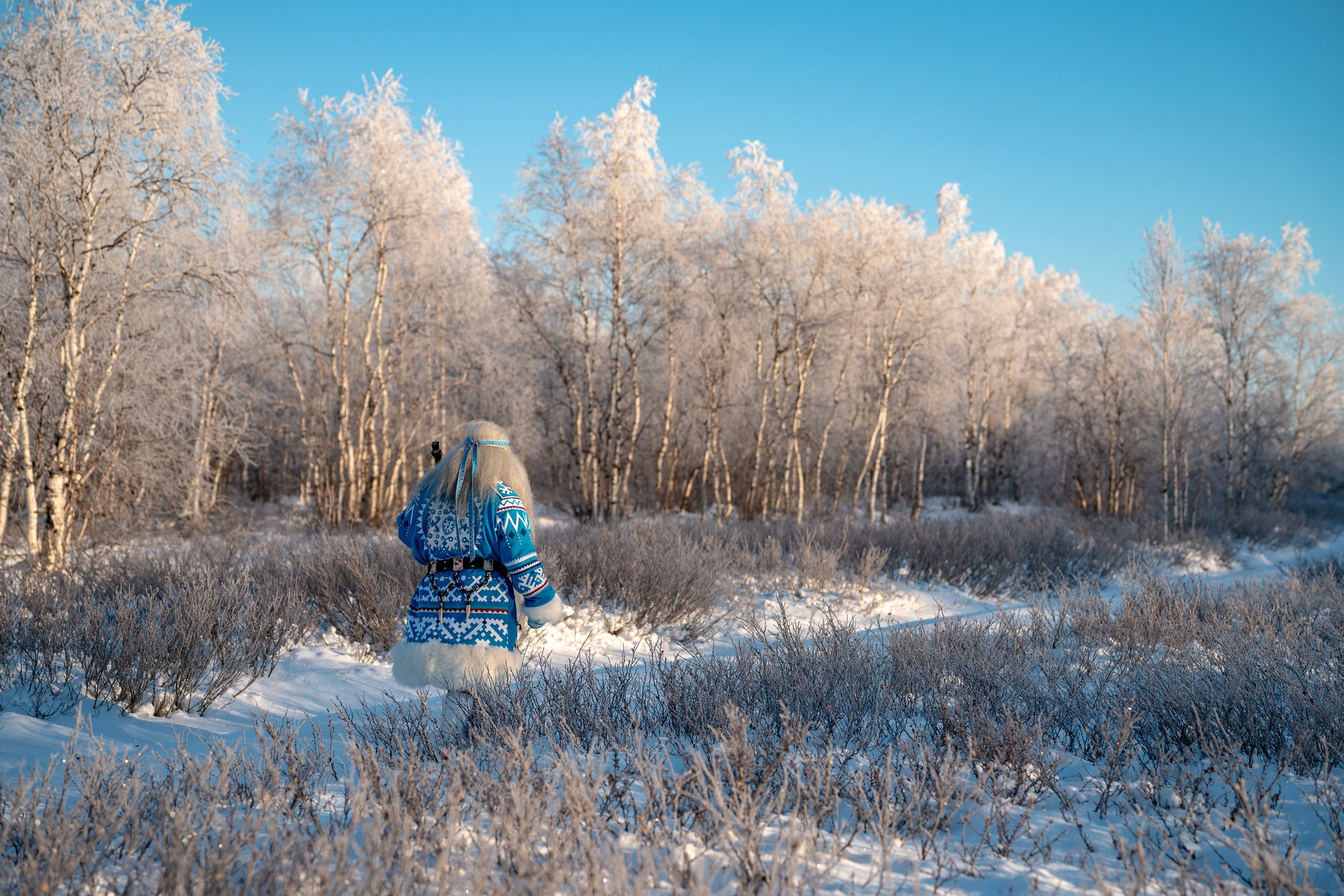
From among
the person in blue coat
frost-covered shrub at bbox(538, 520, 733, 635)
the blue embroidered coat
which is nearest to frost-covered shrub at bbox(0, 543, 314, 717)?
the person in blue coat

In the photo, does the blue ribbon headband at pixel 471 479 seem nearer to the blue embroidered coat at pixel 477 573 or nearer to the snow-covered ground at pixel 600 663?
the blue embroidered coat at pixel 477 573

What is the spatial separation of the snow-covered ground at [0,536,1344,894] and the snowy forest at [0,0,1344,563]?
454 centimetres

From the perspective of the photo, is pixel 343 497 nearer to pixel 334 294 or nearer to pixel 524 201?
pixel 334 294

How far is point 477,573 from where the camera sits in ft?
9.89

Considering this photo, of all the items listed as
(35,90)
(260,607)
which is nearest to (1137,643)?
(260,607)

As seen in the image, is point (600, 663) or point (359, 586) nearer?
point (600, 663)

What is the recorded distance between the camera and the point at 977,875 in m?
2.07

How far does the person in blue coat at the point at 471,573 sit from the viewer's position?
2943 mm

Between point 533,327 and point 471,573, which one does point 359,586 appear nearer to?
point 471,573

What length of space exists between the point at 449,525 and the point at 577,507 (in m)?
15.0

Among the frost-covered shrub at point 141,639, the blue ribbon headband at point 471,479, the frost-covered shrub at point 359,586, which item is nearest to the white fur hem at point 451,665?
the blue ribbon headband at point 471,479

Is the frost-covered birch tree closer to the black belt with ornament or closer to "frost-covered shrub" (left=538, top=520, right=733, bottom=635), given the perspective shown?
"frost-covered shrub" (left=538, top=520, right=733, bottom=635)

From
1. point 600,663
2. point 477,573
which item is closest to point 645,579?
point 600,663

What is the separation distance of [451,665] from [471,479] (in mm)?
807
